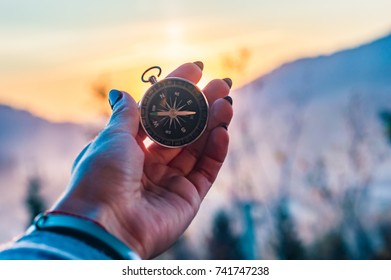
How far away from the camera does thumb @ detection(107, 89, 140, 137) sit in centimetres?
174

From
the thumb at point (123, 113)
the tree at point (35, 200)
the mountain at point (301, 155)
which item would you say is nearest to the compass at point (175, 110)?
the thumb at point (123, 113)

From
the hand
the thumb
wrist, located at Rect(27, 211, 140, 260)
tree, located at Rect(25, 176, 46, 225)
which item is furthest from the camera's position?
tree, located at Rect(25, 176, 46, 225)

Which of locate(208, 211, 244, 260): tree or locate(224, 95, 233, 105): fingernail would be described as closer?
locate(224, 95, 233, 105): fingernail

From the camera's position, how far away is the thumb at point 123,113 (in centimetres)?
174

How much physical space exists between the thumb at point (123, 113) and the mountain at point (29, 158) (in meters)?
2.29

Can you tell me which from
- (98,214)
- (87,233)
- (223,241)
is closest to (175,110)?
(98,214)

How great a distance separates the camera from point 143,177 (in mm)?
1786

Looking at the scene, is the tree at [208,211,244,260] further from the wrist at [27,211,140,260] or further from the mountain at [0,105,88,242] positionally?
the wrist at [27,211,140,260]

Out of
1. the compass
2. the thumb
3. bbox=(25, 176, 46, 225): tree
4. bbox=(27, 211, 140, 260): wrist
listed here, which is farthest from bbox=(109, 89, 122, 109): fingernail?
bbox=(25, 176, 46, 225): tree

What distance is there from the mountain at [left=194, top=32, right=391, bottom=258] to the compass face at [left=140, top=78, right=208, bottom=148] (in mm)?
2156

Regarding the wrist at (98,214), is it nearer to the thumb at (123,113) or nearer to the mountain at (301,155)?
the thumb at (123,113)

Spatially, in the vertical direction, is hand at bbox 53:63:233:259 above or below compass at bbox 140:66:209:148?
below
